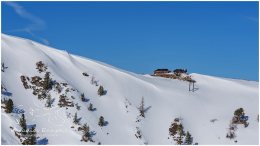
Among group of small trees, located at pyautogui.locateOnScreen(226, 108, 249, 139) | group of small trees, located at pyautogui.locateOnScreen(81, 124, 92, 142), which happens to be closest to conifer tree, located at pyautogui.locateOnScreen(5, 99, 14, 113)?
group of small trees, located at pyautogui.locateOnScreen(81, 124, 92, 142)

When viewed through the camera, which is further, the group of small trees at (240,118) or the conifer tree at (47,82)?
the group of small trees at (240,118)

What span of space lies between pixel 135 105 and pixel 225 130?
16.0 meters

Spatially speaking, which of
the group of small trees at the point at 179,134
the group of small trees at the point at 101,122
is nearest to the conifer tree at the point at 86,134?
the group of small trees at the point at 101,122

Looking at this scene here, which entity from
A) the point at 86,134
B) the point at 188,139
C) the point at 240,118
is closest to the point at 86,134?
the point at 86,134

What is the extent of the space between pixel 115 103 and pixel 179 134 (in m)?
13.1

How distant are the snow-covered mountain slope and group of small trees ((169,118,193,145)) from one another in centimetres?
78

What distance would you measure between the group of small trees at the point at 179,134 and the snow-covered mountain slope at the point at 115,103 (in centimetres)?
78

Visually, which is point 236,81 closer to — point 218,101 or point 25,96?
point 218,101

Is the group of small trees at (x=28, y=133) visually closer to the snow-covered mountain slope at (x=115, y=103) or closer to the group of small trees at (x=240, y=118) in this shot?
the snow-covered mountain slope at (x=115, y=103)

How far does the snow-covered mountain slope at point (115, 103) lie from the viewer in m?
78.3

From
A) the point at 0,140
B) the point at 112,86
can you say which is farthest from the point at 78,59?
the point at 0,140

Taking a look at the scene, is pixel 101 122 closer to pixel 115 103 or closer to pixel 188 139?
pixel 115 103

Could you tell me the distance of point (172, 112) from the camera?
88812mm

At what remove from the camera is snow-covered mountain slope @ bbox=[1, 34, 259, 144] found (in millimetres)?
78312
